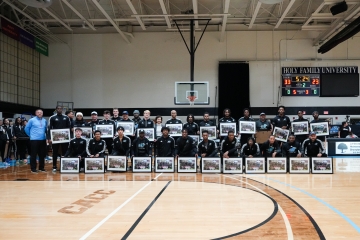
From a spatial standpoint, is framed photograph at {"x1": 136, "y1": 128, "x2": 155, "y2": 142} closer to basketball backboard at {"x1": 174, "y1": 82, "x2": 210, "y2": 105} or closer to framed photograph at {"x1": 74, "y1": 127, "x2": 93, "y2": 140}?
framed photograph at {"x1": 74, "y1": 127, "x2": 93, "y2": 140}

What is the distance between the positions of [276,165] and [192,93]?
8.72 meters

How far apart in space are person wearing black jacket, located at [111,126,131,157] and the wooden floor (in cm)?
230

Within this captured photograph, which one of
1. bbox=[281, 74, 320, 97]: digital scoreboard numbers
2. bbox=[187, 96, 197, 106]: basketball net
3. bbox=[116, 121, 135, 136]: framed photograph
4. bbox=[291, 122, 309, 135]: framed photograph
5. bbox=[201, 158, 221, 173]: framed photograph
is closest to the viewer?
bbox=[201, 158, 221, 173]: framed photograph

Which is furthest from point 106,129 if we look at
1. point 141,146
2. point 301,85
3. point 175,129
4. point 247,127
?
point 301,85

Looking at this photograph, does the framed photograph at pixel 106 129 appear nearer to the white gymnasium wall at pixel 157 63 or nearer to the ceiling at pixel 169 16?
the ceiling at pixel 169 16

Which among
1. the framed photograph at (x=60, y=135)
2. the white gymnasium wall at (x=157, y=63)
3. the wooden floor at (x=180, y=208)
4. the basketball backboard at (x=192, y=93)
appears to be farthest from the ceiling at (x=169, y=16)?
the wooden floor at (x=180, y=208)

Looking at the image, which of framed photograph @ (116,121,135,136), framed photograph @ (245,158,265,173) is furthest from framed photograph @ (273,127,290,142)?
framed photograph @ (116,121,135,136)

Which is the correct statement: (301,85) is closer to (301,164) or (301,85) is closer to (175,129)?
(301,164)

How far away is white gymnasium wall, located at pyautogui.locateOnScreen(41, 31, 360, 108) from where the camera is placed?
70.6ft

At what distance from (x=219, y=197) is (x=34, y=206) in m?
3.45

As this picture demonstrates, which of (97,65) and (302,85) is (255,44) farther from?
(97,65)

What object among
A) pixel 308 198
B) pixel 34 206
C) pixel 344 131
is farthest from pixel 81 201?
pixel 344 131

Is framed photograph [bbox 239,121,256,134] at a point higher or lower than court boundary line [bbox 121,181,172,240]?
higher

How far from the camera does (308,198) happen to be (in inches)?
255
